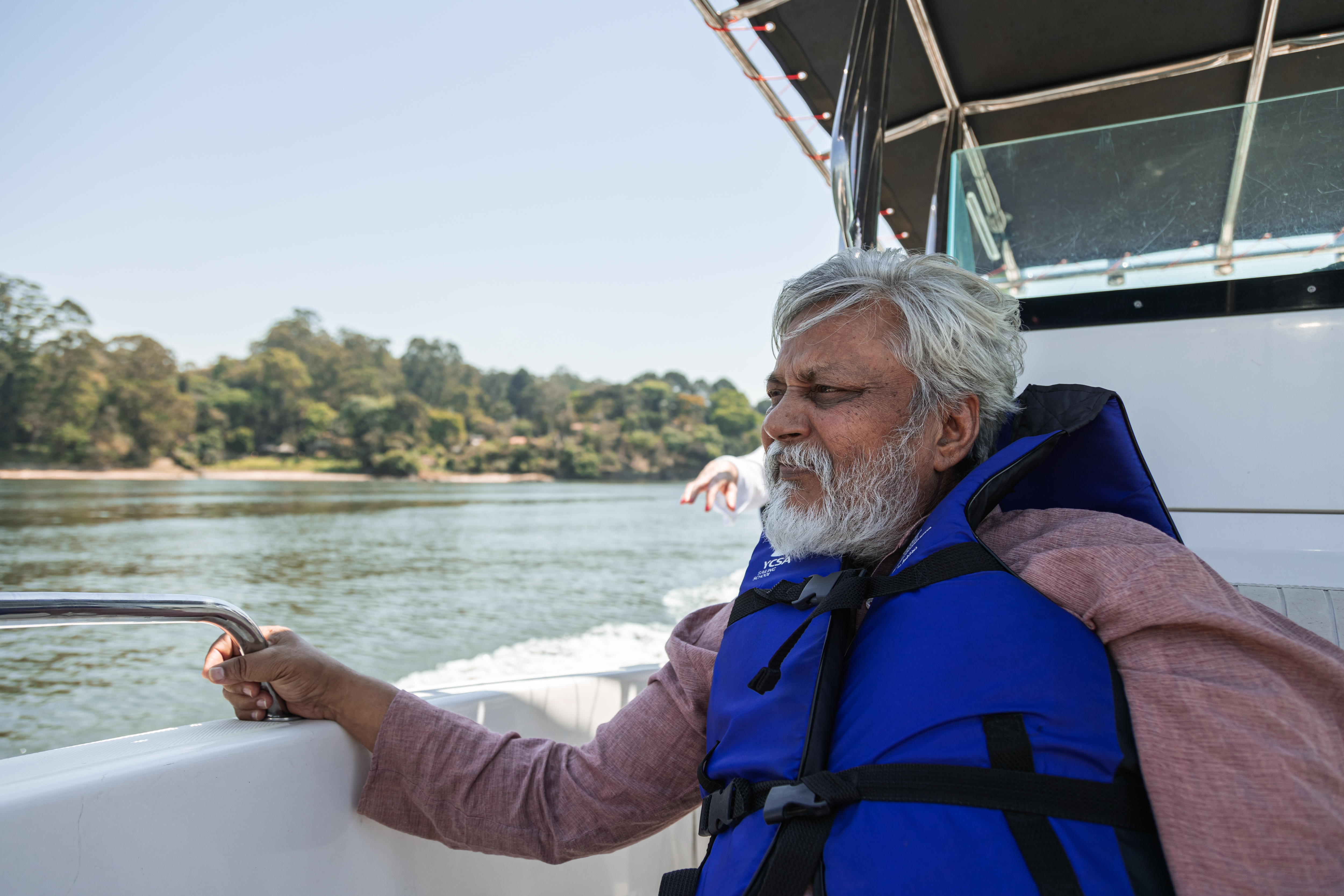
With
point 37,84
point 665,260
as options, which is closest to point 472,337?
point 665,260

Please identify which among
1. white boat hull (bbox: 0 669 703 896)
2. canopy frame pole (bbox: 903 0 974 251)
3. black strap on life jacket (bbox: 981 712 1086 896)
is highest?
canopy frame pole (bbox: 903 0 974 251)

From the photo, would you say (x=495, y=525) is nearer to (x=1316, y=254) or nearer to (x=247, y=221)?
(x=1316, y=254)

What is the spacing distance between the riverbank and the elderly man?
4175cm

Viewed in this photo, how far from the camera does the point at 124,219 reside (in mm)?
Answer: 51281

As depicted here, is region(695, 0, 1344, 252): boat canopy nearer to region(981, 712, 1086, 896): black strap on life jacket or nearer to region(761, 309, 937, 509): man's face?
region(761, 309, 937, 509): man's face

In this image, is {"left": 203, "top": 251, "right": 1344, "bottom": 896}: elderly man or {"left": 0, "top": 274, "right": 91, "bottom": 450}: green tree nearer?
{"left": 203, "top": 251, "right": 1344, "bottom": 896}: elderly man

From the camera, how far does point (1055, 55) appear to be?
296cm

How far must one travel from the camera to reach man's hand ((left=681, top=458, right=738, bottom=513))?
6.01ft

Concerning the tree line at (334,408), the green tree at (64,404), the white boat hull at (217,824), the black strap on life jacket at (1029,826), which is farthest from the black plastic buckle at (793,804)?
the green tree at (64,404)

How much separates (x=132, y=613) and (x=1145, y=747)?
1014mm

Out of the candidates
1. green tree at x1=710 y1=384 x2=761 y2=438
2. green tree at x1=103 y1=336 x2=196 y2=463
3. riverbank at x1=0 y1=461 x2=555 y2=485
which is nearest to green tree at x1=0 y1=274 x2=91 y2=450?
riverbank at x1=0 y1=461 x2=555 y2=485

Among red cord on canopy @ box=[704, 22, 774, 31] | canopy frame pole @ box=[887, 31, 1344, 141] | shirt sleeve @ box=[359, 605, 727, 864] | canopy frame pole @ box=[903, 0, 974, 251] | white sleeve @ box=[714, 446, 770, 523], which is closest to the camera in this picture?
shirt sleeve @ box=[359, 605, 727, 864]

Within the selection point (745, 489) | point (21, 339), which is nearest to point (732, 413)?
point (21, 339)

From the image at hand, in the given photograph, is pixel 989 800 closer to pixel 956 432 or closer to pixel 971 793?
pixel 971 793
